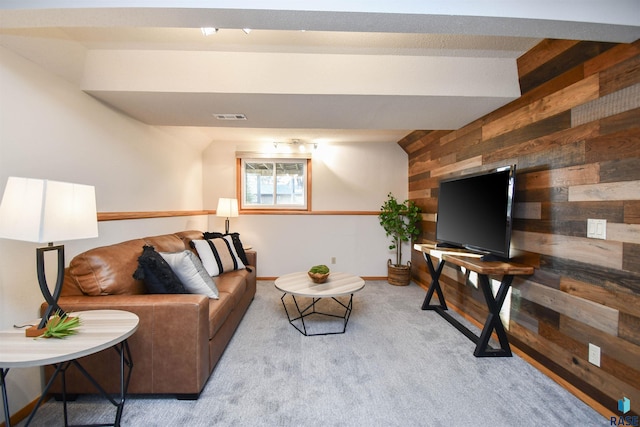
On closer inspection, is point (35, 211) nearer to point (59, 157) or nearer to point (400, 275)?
point (59, 157)

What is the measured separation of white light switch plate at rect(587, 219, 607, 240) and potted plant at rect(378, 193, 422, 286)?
2439 mm

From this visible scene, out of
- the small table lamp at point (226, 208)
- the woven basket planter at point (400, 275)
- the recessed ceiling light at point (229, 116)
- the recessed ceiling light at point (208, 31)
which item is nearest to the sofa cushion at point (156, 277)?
the recessed ceiling light at point (229, 116)

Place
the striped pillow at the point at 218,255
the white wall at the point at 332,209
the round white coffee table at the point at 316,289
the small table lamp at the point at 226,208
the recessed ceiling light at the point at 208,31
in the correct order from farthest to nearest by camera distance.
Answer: the white wall at the point at 332,209 < the small table lamp at the point at 226,208 < the striped pillow at the point at 218,255 < the round white coffee table at the point at 316,289 < the recessed ceiling light at the point at 208,31

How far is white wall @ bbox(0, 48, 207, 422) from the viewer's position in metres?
1.52

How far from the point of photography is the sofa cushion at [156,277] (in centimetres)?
189

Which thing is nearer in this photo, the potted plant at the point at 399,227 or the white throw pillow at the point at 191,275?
the white throw pillow at the point at 191,275

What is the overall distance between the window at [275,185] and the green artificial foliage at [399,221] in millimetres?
1342

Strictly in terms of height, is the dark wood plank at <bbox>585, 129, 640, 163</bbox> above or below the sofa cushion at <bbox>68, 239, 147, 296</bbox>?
above

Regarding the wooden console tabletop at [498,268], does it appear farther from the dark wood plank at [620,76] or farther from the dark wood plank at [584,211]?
the dark wood plank at [620,76]

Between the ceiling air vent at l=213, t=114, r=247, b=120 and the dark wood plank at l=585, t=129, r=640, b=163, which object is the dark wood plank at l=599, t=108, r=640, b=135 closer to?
the dark wood plank at l=585, t=129, r=640, b=163

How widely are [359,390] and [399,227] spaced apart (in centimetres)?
284

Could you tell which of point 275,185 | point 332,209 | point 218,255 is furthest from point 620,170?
point 275,185

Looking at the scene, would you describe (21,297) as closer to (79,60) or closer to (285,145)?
(79,60)

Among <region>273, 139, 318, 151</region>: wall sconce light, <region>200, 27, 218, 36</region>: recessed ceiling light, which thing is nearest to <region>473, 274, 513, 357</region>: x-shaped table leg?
<region>200, 27, 218, 36</region>: recessed ceiling light
